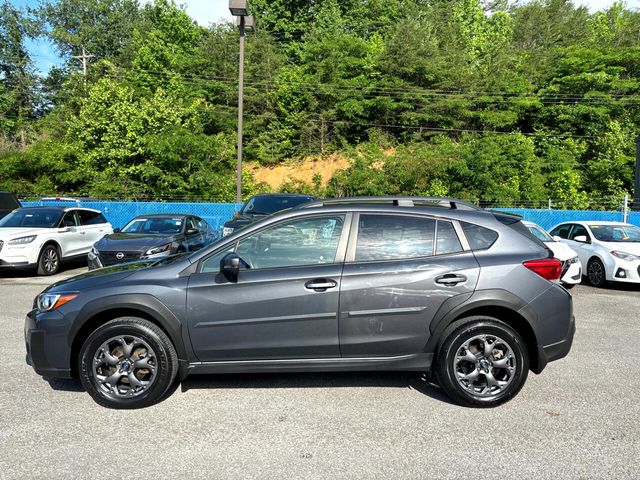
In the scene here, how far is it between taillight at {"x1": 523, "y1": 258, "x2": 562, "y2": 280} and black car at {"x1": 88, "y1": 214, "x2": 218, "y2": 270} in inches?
242

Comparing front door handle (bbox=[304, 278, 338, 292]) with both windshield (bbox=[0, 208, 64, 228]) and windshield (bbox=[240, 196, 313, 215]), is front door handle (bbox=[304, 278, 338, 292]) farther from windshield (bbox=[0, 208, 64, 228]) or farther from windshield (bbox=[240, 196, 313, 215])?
windshield (bbox=[0, 208, 64, 228])

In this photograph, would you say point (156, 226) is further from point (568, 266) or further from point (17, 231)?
point (568, 266)

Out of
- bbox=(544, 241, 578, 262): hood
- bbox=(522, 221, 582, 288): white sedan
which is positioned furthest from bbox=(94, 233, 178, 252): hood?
bbox=(544, 241, 578, 262): hood

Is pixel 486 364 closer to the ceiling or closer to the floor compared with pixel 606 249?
closer to the floor

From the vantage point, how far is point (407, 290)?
13.2 feet

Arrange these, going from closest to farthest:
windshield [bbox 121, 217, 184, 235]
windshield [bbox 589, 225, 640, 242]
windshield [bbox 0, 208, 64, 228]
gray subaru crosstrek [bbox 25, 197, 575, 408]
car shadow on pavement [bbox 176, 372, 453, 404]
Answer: gray subaru crosstrek [bbox 25, 197, 575, 408], car shadow on pavement [bbox 176, 372, 453, 404], windshield [bbox 589, 225, 640, 242], windshield [bbox 121, 217, 184, 235], windshield [bbox 0, 208, 64, 228]

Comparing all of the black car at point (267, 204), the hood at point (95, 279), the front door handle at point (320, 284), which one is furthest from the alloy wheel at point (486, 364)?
the black car at point (267, 204)

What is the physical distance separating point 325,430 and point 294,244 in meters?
1.49

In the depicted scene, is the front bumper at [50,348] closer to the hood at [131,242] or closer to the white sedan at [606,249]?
the hood at [131,242]

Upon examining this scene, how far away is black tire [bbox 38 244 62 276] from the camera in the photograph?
11.5m

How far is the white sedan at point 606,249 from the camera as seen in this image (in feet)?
33.3

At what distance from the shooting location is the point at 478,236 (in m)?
4.26

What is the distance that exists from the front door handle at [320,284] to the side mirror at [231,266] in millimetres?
562

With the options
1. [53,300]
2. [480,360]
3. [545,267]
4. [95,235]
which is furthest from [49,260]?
[545,267]
